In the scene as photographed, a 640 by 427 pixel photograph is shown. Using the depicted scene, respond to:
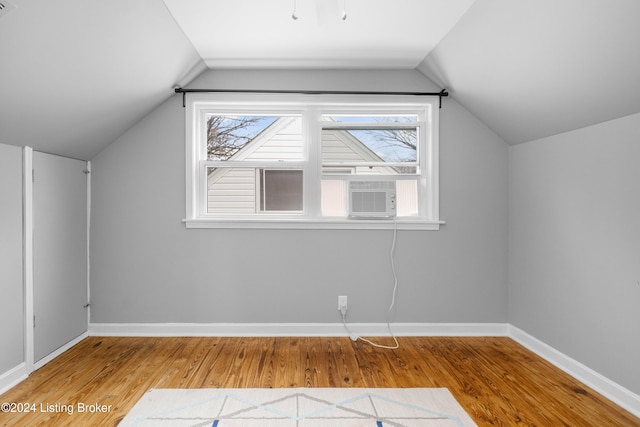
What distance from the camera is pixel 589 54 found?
1.93 m

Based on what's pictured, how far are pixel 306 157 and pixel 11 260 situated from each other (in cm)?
225

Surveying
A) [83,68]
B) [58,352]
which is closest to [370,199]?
[83,68]

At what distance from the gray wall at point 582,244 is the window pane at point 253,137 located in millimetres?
1957

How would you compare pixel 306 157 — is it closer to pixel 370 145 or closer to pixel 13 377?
pixel 370 145

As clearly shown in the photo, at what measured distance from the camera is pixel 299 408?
211 cm

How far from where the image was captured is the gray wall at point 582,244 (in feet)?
6.95

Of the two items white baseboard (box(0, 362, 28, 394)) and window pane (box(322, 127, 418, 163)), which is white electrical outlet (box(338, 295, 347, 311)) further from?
white baseboard (box(0, 362, 28, 394))

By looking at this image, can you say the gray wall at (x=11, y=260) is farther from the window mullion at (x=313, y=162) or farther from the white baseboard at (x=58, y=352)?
the window mullion at (x=313, y=162)

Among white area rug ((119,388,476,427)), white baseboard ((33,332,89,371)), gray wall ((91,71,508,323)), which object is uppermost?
gray wall ((91,71,508,323))

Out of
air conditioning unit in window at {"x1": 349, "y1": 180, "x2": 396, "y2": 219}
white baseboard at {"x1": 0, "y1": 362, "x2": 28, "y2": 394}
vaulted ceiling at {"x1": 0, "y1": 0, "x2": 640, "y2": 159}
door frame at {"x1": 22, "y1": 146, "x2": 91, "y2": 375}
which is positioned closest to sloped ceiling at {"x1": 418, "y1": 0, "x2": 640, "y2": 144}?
vaulted ceiling at {"x1": 0, "y1": 0, "x2": 640, "y2": 159}

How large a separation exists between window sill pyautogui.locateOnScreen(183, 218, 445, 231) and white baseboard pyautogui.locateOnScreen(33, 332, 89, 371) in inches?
50.1

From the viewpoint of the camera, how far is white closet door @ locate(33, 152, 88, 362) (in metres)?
2.63

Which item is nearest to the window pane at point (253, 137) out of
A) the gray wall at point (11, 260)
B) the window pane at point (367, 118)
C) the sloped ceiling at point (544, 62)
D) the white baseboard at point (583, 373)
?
the window pane at point (367, 118)

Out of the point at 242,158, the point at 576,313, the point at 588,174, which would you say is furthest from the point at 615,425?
the point at 242,158
